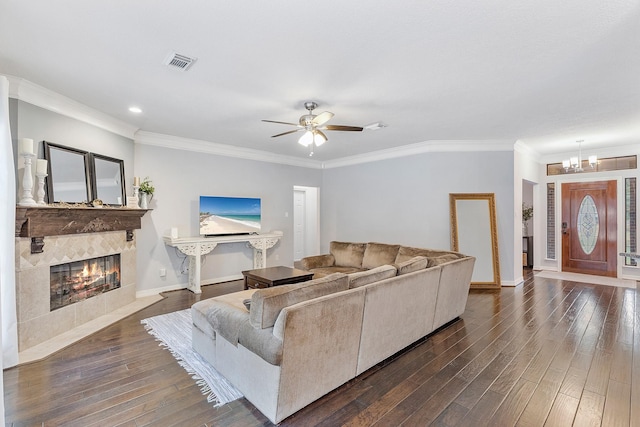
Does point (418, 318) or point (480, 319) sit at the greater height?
point (418, 318)

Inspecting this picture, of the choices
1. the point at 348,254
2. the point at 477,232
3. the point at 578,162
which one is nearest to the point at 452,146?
the point at 477,232

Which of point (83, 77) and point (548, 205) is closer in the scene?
point (83, 77)

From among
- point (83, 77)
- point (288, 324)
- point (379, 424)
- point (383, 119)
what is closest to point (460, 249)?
point (383, 119)

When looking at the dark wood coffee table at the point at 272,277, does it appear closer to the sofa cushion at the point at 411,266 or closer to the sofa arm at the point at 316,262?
the sofa arm at the point at 316,262

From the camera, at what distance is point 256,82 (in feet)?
9.65

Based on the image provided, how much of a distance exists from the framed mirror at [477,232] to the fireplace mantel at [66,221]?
5.25 meters

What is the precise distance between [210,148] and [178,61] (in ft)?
9.87

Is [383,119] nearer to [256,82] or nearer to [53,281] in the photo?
[256,82]

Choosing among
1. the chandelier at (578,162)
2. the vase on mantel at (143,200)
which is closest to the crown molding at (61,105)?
the vase on mantel at (143,200)

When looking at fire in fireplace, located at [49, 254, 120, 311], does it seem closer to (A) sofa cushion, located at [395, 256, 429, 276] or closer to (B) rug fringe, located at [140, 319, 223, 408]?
(B) rug fringe, located at [140, 319, 223, 408]

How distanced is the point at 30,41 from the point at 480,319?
5220 millimetres

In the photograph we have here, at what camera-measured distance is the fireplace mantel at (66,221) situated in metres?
2.88

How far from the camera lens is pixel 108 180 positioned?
157 inches

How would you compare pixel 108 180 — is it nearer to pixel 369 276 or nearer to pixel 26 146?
pixel 26 146
